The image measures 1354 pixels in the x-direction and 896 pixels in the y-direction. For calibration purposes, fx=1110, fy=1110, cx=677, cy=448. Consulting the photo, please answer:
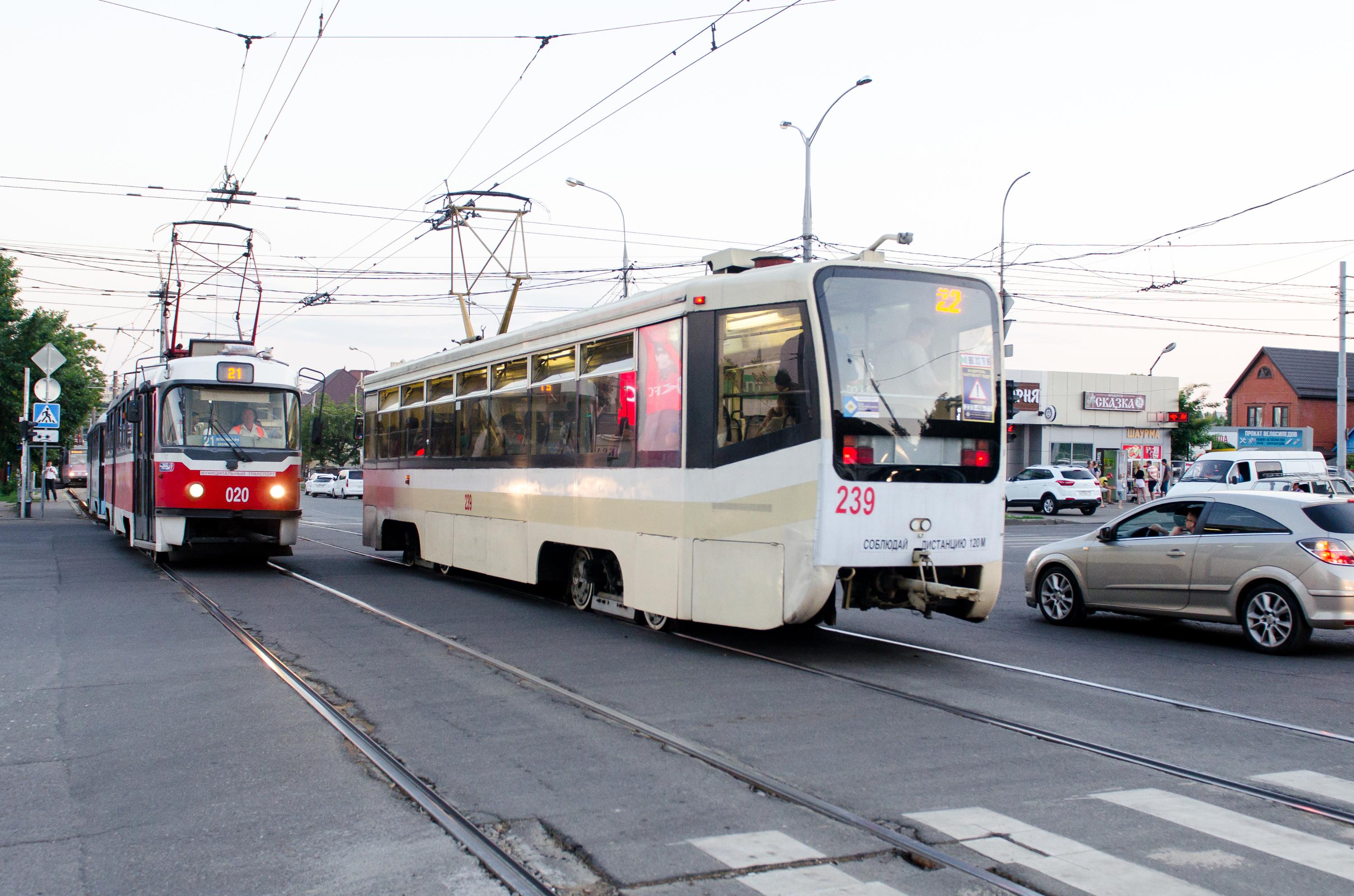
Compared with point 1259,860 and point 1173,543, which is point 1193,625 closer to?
point 1173,543

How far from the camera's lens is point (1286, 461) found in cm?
2900

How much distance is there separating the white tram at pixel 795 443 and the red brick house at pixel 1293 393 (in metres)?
68.3

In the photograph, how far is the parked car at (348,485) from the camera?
184 feet

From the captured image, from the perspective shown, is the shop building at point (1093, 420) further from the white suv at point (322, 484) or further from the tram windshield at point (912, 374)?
the tram windshield at point (912, 374)

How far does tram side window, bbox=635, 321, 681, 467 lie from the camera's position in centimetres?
948

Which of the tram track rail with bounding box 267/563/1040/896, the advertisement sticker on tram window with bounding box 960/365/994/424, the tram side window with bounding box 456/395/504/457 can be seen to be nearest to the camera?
the tram track rail with bounding box 267/563/1040/896

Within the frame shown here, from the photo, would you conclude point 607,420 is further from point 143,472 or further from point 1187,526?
point 143,472

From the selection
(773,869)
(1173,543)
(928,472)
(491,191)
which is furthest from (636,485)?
(491,191)

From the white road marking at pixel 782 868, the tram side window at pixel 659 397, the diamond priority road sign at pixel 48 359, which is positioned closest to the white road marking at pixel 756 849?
the white road marking at pixel 782 868

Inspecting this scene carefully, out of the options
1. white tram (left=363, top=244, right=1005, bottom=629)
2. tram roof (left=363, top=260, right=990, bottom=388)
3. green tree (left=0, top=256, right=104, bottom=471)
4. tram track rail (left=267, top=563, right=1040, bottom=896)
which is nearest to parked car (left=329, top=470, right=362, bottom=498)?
green tree (left=0, top=256, right=104, bottom=471)

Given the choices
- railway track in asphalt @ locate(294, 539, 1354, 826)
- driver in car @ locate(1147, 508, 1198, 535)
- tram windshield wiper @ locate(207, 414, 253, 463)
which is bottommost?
railway track in asphalt @ locate(294, 539, 1354, 826)

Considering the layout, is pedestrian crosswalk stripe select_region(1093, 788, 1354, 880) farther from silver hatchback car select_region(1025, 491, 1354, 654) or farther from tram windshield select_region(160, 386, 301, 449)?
tram windshield select_region(160, 386, 301, 449)

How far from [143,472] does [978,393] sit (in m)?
13.2

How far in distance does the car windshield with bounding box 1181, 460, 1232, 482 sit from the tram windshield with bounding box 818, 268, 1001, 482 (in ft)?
75.6
